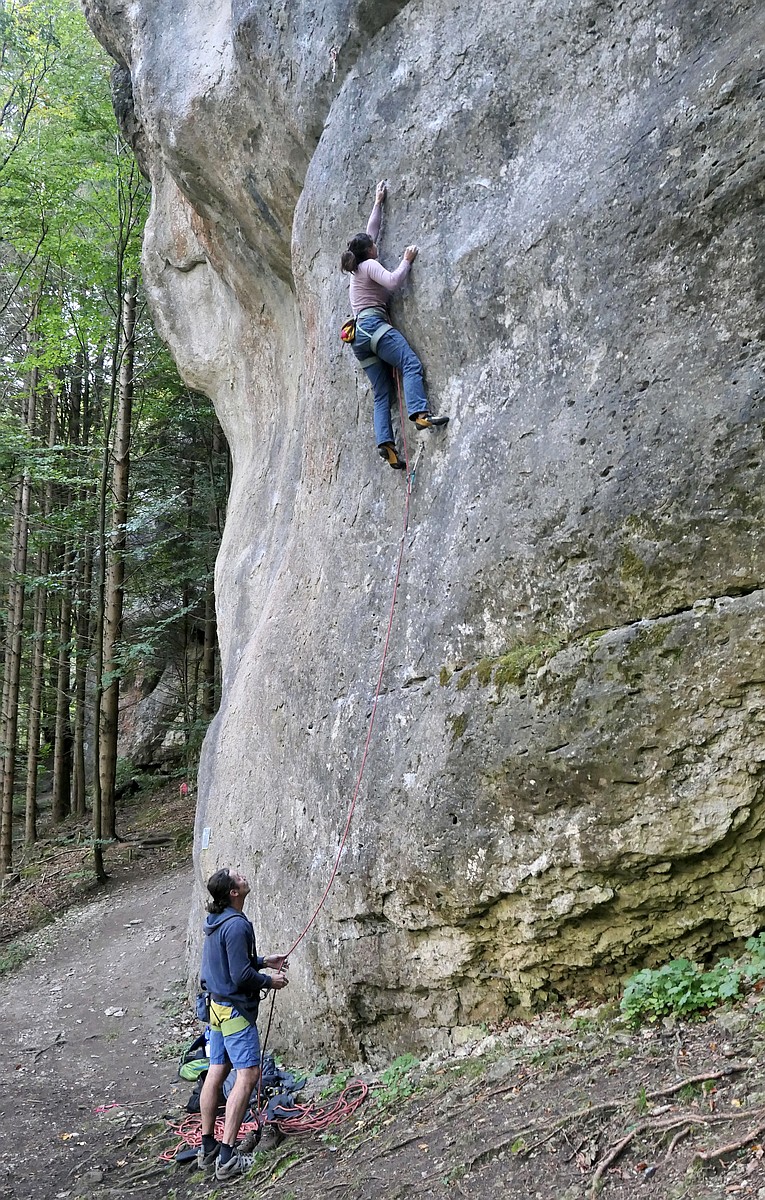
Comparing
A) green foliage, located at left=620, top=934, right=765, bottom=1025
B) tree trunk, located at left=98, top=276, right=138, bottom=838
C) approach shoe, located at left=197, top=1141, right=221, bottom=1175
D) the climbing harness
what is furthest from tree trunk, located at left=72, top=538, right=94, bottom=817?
green foliage, located at left=620, top=934, right=765, bottom=1025

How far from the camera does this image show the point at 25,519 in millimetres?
15922

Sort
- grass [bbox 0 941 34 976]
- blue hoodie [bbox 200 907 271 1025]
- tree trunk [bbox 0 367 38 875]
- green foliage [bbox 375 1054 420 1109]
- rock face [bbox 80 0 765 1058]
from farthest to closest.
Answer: tree trunk [bbox 0 367 38 875] → grass [bbox 0 941 34 976] → blue hoodie [bbox 200 907 271 1025] → green foliage [bbox 375 1054 420 1109] → rock face [bbox 80 0 765 1058]

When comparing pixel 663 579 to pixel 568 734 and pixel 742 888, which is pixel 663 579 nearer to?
pixel 568 734

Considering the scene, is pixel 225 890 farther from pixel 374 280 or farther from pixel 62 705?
pixel 62 705

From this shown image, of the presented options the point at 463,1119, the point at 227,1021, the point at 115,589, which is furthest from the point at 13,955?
the point at 463,1119

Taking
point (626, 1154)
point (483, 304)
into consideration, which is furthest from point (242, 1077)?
point (483, 304)

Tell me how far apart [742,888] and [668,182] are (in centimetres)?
401

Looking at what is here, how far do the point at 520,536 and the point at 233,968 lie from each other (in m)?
3.31

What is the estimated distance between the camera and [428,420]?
5.95 meters

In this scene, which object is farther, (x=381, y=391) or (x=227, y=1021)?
(x=381, y=391)

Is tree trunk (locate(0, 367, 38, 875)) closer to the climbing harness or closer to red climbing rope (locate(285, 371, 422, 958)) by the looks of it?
the climbing harness

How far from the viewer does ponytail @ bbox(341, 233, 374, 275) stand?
6.35m

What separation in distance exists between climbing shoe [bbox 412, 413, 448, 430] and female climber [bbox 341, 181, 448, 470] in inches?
1.2

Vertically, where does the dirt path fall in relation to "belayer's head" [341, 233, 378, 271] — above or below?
below
